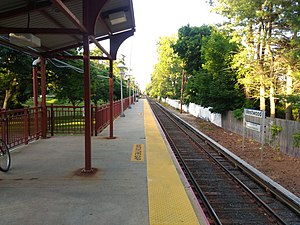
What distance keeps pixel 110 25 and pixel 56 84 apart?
13.4m

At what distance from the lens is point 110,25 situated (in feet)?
30.5

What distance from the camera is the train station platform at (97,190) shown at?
3926 millimetres

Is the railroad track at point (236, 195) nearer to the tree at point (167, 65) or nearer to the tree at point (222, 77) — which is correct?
the tree at point (222, 77)

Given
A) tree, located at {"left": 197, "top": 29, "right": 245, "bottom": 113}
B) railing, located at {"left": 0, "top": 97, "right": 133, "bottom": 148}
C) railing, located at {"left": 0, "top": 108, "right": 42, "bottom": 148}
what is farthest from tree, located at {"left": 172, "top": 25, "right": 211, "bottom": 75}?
railing, located at {"left": 0, "top": 108, "right": 42, "bottom": 148}

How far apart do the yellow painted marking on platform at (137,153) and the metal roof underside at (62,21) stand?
321cm

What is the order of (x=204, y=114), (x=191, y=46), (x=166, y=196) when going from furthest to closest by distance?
(x=191, y=46)
(x=204, y=114)
(x=166, y=196)

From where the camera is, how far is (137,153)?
27.6 ft

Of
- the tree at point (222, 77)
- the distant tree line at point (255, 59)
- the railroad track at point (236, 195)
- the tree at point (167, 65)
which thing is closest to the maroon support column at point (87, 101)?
the railroad track at point (236, 195)

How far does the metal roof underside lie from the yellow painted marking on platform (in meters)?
3.21

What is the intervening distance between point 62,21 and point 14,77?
45.1 ft

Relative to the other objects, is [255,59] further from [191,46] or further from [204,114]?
[191,46]

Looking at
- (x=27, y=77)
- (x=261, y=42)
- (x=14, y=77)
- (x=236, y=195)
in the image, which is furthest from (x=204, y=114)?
(x=236, y=195)

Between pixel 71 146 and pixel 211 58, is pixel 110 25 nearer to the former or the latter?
pixel 71 146

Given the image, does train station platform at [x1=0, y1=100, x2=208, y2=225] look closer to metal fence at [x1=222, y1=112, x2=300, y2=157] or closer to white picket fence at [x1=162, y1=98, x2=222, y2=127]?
metal fence at [x1=222, y1=112, x2=300, y2=157]
